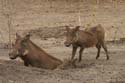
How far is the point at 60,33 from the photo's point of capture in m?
23.3

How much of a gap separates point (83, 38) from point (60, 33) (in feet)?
22.4

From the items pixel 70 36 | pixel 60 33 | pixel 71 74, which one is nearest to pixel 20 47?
pixel 70 36

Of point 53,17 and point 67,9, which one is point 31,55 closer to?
point 53,17

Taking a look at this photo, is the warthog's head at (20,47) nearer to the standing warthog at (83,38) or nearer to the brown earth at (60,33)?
the brown earth at (60,33)

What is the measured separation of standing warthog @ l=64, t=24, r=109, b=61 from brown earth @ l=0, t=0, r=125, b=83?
46cm

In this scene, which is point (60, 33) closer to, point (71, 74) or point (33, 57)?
point (33, 57)

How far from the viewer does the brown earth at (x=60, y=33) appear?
39.7 ft

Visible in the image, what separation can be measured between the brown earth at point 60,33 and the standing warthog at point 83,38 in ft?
1.52

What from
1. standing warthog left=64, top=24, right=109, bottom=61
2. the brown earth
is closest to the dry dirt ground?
the brown earth

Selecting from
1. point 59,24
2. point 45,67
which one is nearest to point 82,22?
point 59,24

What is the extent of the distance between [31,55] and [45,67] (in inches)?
18.9

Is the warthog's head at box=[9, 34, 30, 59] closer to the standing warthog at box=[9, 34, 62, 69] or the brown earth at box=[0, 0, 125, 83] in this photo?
the standing warthog at box=[9, 34, 62, 69]

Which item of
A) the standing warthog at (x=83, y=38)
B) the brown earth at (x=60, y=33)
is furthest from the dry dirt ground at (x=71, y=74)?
the standing warthog at (x=83, y=38)

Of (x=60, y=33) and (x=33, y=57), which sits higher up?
(x=33, y=57)
